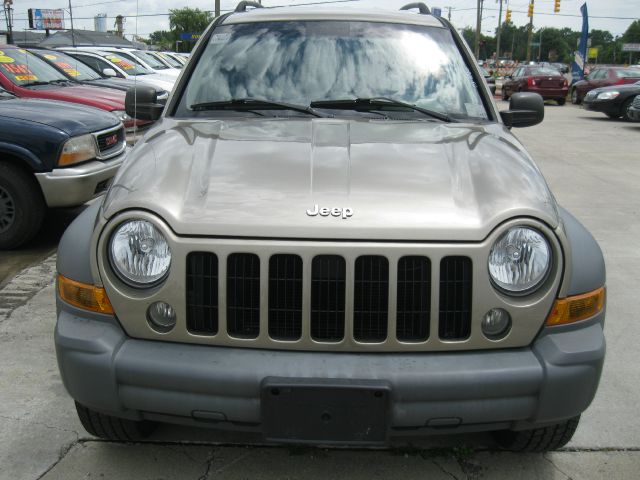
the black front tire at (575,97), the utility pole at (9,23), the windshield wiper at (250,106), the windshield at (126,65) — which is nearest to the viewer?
the windshield wiper at (250,106)

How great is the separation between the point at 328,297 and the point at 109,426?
1.09 m

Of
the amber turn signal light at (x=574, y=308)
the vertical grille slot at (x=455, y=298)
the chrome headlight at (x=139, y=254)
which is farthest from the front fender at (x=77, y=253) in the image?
the amber turn signal light at (x=574, y=308)

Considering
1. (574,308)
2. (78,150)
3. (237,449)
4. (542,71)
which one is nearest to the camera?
(574,308)

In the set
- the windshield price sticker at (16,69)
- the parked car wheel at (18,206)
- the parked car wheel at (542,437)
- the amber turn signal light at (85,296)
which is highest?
the windshield price sticker at (16,69)

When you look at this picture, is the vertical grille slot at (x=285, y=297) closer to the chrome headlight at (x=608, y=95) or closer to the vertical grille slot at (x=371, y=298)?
the vertical grille slot at (x=371, y=298)

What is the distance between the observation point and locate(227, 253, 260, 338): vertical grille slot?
2.29m

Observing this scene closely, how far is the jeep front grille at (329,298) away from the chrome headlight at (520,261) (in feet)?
0.39

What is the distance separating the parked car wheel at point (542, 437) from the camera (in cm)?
269

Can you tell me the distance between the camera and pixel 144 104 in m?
4.04

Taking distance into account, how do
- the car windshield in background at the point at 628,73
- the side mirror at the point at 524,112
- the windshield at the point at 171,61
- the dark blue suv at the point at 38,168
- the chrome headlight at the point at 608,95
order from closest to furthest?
the side mirror at the point at 524,112 < the dark blue suv at the point at 38,168 < the chrome headlight at the point at 608,95 < the windshield at the point at 171,61 < the car windshield in background at the point at 628,73

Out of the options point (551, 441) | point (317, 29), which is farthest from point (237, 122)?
point (551, 441)

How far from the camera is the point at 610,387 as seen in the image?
3531 mm

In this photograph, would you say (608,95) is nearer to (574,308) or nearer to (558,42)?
(574,308)

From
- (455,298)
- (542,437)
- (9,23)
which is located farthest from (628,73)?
(455,298)
